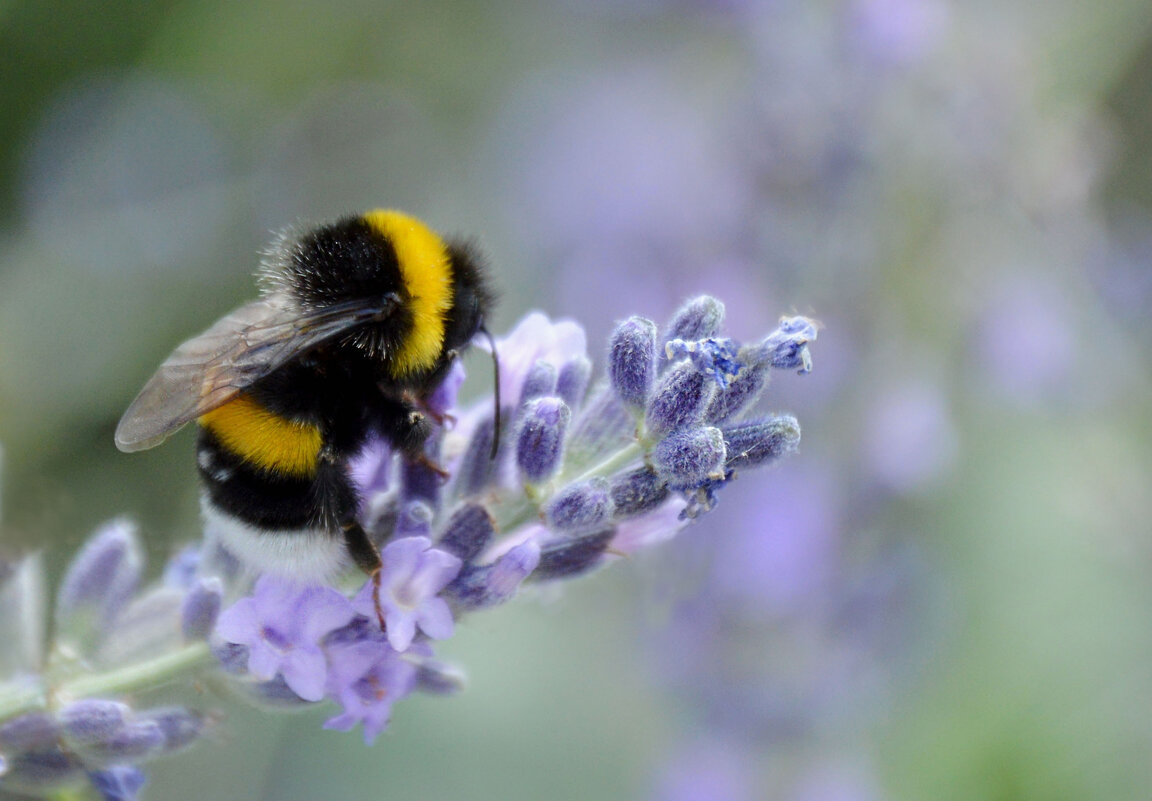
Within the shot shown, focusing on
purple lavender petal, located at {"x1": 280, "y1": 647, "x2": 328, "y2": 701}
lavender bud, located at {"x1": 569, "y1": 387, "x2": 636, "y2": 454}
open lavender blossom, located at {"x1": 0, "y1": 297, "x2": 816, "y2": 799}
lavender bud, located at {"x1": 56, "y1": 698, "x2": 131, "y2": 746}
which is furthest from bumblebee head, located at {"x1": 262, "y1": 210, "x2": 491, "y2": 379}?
lavender bud, located at {"x1": 56, "y1": 698, "x2": 131, "y2": 746}

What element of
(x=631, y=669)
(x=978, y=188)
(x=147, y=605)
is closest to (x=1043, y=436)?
(x=978, y=188)

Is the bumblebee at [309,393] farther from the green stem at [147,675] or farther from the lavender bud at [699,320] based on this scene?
the lavender bud at [699,320]

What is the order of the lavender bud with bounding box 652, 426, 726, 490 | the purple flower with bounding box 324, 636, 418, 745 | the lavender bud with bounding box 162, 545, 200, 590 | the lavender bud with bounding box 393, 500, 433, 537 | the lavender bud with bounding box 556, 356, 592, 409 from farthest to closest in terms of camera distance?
the lavender bud with bounding box 162, 545, 200, 590 → the lavender bud with bounding box 556, 356, 592, 409 → the lavender bud with bounding box 393, 500, 433, 537 → the purple flower with bounding box 324, 636, 418, 745 → the lavender bud with bounding box 652, 426, 726, 490

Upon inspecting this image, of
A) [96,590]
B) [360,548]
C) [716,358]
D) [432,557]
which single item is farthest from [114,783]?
[716,358]

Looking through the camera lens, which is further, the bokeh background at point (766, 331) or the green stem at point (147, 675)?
the bokeh background at point (766, 331)

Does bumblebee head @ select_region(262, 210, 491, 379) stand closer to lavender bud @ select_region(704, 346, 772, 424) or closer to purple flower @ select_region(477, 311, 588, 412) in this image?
purple flower @ select_region(477, 311, 588, 412)

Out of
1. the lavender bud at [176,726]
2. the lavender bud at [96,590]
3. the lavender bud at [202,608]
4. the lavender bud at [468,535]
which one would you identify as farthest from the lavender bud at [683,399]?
the lavender bud at [96,590]

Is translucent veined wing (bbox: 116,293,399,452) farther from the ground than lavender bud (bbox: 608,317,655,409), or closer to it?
closer to it
